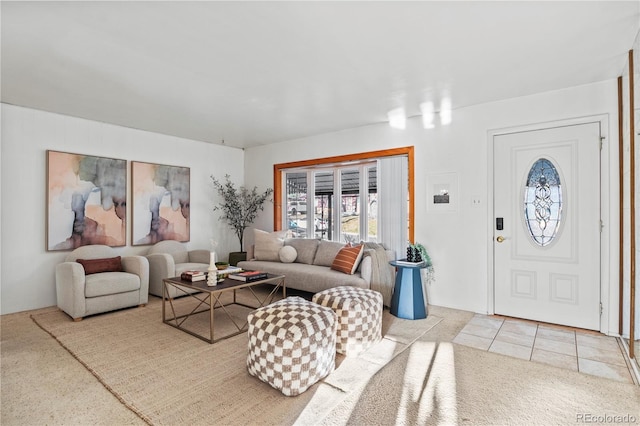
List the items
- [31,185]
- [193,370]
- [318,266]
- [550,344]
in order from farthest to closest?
[318,266] → [31,185] → [550,344] → [193,370]

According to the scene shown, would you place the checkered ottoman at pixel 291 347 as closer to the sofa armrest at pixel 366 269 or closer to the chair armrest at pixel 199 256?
the sofa armrest at pixel 366 269

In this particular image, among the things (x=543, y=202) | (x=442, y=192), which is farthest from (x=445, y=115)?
(x=543, y=202)

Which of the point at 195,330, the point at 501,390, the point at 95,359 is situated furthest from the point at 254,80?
the point at 501,390

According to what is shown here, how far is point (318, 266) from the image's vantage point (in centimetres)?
475

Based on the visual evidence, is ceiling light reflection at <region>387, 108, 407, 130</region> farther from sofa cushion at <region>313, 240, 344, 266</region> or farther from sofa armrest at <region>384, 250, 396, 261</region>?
sofa cushion at <region>313, 240, 344, 266</region>

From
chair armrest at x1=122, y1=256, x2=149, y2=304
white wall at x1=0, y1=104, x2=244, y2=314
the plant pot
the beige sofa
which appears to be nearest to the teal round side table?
the beige sofa

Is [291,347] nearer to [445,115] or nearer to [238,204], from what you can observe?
[445,115]

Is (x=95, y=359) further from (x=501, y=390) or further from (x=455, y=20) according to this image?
(x=455, y=20)

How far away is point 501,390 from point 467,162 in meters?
2.61

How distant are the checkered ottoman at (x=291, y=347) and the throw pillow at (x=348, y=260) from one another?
1639mm

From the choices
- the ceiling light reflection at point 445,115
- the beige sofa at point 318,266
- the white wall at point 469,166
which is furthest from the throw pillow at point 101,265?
the ceiling light reflection at point 445,115

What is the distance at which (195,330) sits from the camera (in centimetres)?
338

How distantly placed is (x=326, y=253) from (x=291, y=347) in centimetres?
263

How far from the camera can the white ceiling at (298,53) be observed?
2189mm
